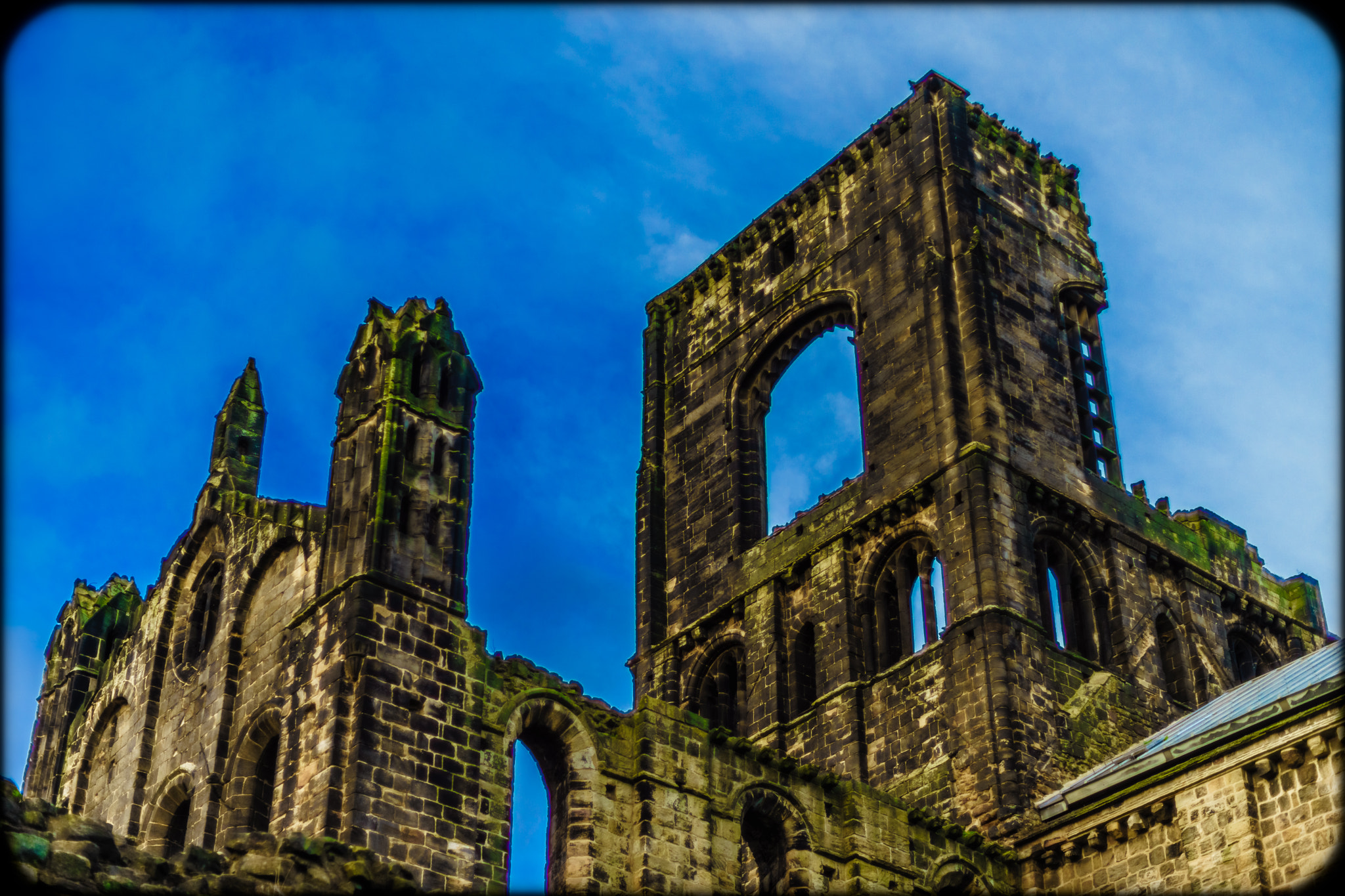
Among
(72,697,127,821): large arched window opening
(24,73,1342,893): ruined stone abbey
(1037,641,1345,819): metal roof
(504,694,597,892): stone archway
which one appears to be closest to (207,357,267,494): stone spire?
(24,73,1342,893): ruined stone abbey

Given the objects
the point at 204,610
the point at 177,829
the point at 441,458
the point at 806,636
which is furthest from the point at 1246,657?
the point at 177,829

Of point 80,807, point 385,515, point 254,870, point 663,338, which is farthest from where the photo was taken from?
point 663,338

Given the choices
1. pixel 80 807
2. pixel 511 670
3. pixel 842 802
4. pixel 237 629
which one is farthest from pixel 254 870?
pixel 80 807

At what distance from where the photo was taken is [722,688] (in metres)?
38.7

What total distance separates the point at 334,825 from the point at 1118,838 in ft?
41.1

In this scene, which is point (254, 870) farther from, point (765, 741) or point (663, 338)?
point (663, 338)

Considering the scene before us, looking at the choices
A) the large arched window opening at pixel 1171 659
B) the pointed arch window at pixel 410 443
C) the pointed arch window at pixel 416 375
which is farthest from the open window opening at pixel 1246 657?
the pointed arch window at pixel 410 443

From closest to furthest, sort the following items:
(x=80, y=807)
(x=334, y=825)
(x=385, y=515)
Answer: (x=334, y=825)
(x=385, y=515)
(x=80, y=807)

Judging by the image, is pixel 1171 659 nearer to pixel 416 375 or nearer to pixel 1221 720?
pixel 1221 720

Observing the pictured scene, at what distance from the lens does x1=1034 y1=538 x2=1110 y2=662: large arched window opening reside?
113ft

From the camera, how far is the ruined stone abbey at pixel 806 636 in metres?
22.9

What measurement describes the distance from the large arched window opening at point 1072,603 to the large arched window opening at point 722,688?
24.4 ft

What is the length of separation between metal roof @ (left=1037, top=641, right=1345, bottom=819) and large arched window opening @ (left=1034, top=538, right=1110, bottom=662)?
4601 mm

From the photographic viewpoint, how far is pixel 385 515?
916 inches
